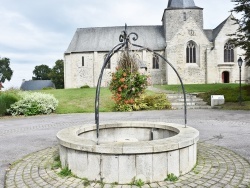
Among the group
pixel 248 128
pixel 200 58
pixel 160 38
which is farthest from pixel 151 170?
pixel 160 38

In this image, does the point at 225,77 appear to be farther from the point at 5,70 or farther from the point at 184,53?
the point at 5,70

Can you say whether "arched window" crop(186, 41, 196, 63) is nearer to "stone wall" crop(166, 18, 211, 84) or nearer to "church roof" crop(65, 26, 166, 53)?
"stone wall" crop(166, 18, 211, 84)

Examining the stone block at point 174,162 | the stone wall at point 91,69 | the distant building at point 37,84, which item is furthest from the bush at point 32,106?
the distant building at point 37,84

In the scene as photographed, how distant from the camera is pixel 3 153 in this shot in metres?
6.03

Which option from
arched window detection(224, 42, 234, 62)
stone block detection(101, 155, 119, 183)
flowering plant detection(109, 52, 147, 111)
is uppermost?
arched window detection(224, 42, 234, 62)

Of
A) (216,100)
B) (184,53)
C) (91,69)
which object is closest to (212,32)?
(184,53)

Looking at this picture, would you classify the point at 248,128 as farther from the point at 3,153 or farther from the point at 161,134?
the point at 3,153

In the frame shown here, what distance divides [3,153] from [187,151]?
15.3ft

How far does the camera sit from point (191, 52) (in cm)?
3703

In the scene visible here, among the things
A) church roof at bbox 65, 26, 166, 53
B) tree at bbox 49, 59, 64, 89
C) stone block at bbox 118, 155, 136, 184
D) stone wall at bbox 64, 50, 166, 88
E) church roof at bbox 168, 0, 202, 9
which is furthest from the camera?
tree at bbox 49, 59, 64, 89

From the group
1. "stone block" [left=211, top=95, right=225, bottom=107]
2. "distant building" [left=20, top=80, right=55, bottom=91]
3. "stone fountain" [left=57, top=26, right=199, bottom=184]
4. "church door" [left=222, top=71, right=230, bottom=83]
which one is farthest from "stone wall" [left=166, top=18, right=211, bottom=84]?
"distant building" [left=20, top=80, right=55, bottom=91]

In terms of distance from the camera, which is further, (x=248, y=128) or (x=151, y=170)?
(x=248, y=128)

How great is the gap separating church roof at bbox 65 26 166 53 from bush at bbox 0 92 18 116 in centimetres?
2532

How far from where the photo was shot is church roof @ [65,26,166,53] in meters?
39.3
